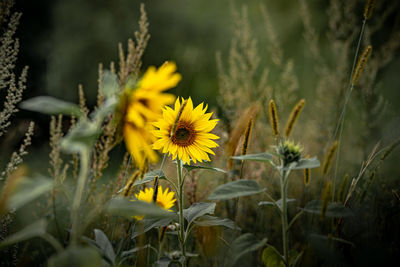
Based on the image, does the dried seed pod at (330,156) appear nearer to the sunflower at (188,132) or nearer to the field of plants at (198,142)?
the field of plants at (198,142)

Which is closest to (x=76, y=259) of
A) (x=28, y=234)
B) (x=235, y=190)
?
(x=28, y=234)

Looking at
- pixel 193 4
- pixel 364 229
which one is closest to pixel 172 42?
pixel 193 4

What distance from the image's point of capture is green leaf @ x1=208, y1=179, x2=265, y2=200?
1.86 feet

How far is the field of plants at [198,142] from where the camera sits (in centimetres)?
50

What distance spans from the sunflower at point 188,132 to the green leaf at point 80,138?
0.32 m

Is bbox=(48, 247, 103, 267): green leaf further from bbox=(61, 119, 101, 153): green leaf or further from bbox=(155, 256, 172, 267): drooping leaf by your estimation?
bbox=(155, 256, 172, 267): drooping leaf

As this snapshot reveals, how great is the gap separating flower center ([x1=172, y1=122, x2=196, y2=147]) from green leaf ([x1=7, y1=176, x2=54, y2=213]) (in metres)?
0.40

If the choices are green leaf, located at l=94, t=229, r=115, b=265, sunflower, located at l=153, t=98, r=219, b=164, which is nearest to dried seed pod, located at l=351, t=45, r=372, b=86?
sunflower, located at l=153, t=98, r=219, b=164

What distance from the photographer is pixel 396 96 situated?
3533 millimetres

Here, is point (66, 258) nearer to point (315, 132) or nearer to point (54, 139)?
point (54, 139)

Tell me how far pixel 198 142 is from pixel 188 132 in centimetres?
4

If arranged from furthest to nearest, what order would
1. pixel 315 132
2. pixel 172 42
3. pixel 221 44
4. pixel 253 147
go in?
pixel 221 44 < pixel 172 42 < pixel 315 132 < pixel 253 147

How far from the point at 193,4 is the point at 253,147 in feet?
11.3

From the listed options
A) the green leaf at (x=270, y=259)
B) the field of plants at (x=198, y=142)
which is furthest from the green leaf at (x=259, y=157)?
the green leaf at (x=270, y=259)
